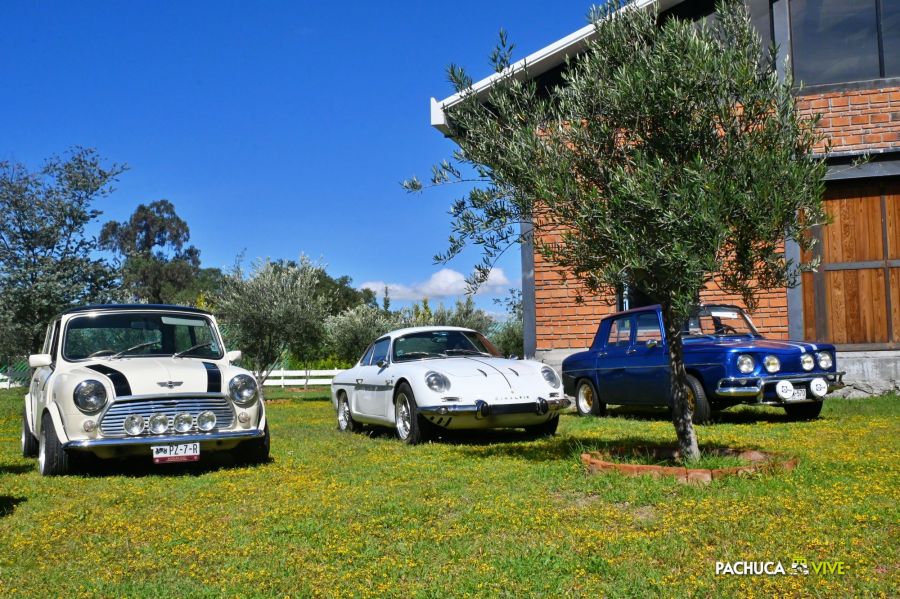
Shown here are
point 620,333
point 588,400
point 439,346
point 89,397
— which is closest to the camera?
point 89,397

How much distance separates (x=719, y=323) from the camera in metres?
12.3

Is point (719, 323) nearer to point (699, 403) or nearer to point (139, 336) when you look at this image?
point (699, 403)

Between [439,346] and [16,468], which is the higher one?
[439,346]

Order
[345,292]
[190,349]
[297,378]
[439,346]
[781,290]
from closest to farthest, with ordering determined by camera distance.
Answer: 1. [190,349]
2. [439,346]
3. [781,290]
4. [297,378]
5. [345,292]

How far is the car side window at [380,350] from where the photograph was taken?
11680 millimetres

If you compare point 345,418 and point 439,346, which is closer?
point 439,346

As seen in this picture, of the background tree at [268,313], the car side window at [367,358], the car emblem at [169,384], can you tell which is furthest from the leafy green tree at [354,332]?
the car emblem at [169,384]

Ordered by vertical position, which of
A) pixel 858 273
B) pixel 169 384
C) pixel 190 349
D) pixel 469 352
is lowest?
pixel 169 384

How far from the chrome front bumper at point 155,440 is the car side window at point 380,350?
11.1 ft

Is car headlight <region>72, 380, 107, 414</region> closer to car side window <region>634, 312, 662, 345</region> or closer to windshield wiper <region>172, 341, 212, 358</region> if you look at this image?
windshield wiper <region>172, 341, 212, 358</region>

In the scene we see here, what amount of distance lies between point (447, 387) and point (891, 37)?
10871 mm

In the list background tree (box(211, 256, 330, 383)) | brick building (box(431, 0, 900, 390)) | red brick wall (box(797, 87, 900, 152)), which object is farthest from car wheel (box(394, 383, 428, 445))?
background tree (box(211, 256, 330, 383))

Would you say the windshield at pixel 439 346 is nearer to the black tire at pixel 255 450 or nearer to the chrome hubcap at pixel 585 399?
the black tire at pixel 255 450

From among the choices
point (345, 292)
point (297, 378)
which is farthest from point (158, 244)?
point (297, 378)
